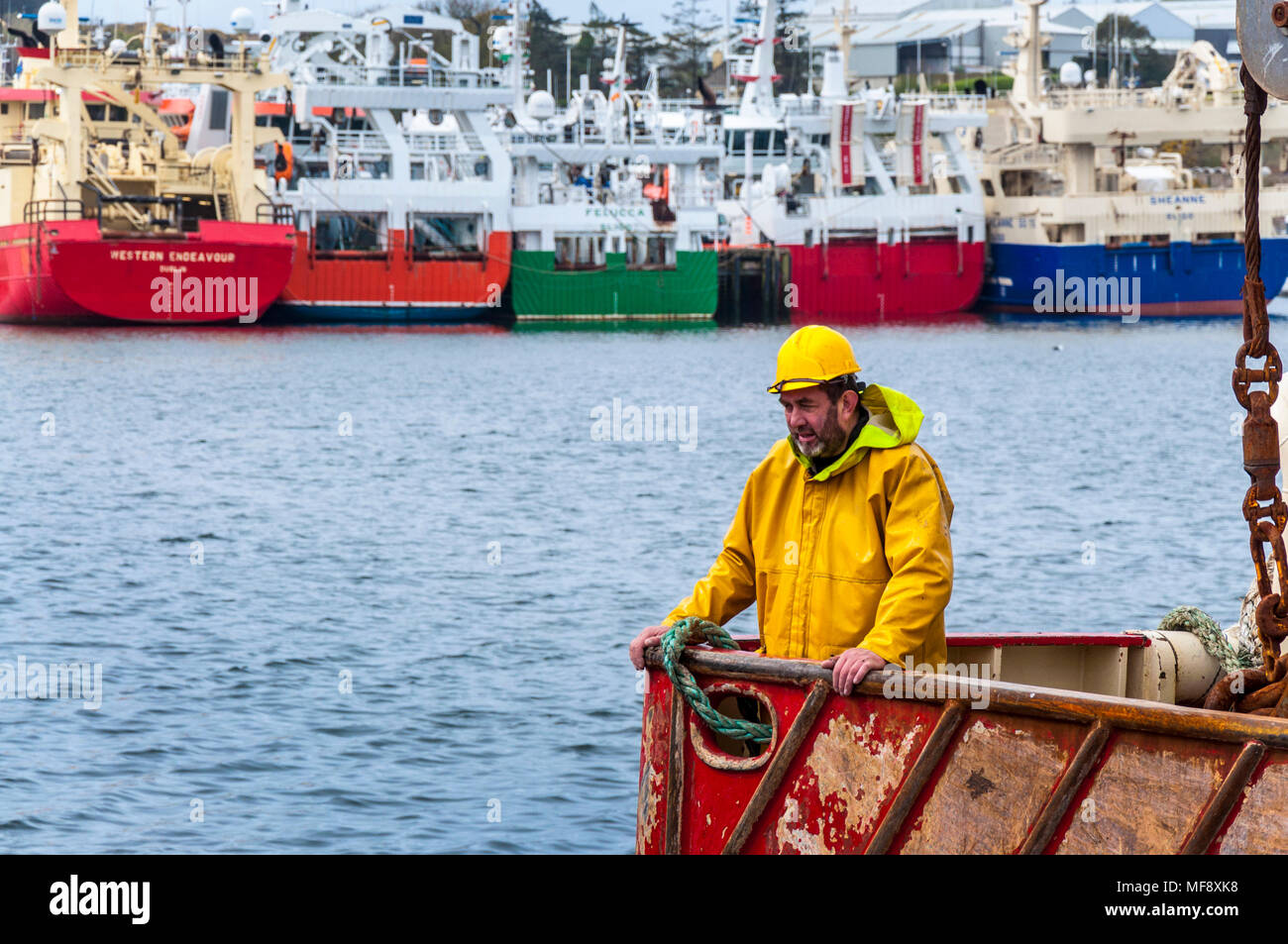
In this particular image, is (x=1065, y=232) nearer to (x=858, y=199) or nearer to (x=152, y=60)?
(x=858, y=199)

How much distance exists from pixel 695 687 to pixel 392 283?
5675 centimetres

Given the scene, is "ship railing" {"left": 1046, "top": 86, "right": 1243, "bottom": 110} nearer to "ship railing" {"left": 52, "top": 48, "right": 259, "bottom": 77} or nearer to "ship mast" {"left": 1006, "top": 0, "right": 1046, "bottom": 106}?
→ "ship mast" {"left": 1006, "top": 0, "right": 1046, "bottom": 106}

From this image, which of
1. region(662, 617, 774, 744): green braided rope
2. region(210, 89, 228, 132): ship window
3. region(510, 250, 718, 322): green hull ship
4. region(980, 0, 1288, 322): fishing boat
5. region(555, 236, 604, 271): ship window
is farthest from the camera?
region(980, 0, 1288, 322): fishing boat

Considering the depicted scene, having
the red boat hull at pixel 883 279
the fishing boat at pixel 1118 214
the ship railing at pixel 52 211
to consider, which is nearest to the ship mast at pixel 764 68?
the red boat hull at pixel 883 279

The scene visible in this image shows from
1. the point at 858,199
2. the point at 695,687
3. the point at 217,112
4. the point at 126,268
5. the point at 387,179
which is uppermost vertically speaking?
the point at 217,112

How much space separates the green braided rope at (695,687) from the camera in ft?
23.9

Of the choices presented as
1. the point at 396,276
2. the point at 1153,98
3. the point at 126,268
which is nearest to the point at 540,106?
the point at 396,276

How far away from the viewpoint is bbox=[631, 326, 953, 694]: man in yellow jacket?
671cm

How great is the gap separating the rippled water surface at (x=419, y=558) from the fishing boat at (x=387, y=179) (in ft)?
Answer: 39.4

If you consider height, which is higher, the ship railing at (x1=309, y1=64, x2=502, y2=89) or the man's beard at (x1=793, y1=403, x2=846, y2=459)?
the ship railing at (x1=309, y1=64, x2=502, y2=89)

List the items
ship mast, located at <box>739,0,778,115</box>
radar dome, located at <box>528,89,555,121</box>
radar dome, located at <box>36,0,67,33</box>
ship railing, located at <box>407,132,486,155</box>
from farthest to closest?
ship mast, located at <box>739,0,778,115</box>
radar dome, located at <box>528,89,555,121</box>
ship railing, located at <box>407,132,486,155</box>
radar dome, located at <box>36,0,67,33</box>

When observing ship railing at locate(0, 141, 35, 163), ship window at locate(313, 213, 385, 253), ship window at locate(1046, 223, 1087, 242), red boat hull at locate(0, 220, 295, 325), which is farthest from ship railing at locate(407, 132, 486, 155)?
ship window at locate(1046, 223, 1087, 242)

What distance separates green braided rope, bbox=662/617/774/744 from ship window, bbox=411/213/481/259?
5674cm

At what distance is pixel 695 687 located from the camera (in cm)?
730
